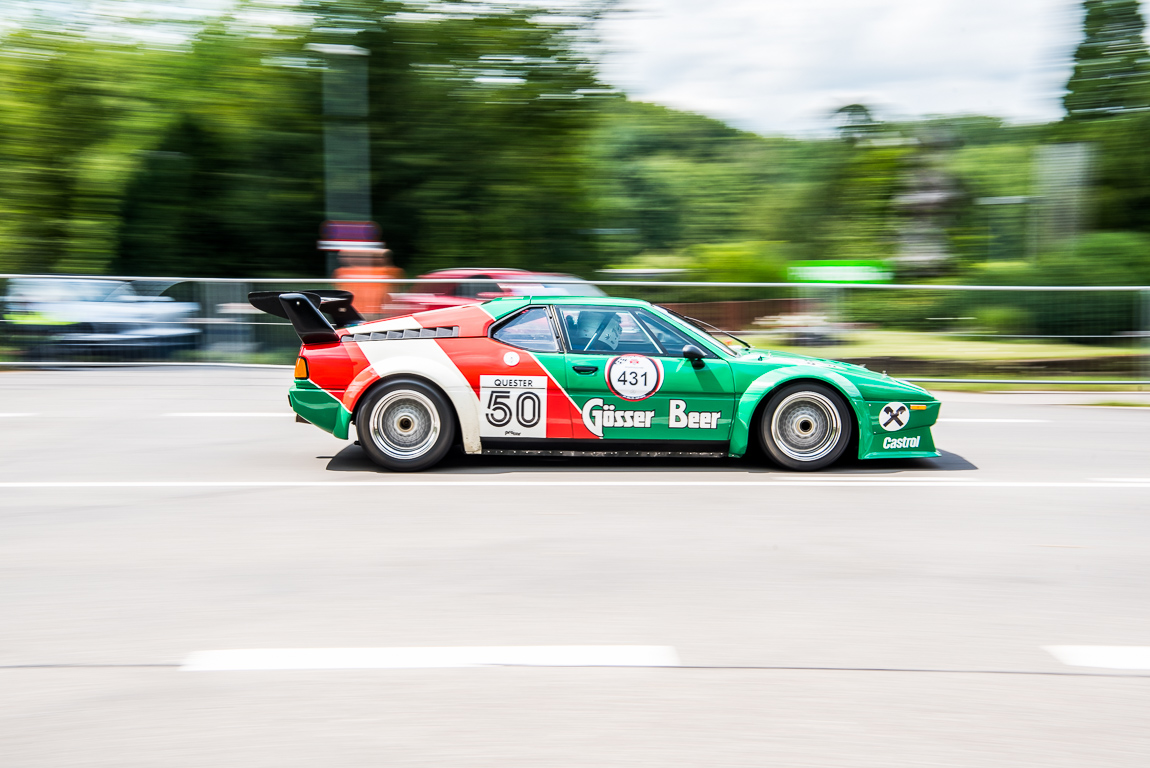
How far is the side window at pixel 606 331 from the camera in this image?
6715mm

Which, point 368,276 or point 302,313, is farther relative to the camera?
point 368,276

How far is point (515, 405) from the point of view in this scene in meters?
6.66

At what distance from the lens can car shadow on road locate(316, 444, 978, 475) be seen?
22.6 ft

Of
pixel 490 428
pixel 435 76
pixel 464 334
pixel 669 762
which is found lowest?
pixel 669 762

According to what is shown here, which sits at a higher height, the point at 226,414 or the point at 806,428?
the point at 806,428

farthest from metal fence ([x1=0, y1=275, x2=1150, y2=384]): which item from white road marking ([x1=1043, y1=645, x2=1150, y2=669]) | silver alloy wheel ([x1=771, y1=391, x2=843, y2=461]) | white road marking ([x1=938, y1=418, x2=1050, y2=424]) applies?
white road marking ([x1=1043, y1=645, x2=1150, y2=669])

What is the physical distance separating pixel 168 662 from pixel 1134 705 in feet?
11.2

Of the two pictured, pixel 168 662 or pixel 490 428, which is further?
pixel 490 428

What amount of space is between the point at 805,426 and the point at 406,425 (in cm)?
280

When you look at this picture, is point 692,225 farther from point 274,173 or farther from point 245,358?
point 245,358

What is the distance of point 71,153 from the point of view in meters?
18.3

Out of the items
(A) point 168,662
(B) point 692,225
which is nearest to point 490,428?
(A) point 168,662

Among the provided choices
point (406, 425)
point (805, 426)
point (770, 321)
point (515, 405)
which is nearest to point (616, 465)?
point (515, 405)

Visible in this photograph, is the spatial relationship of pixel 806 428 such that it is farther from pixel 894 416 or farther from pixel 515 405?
pixel 515 405
